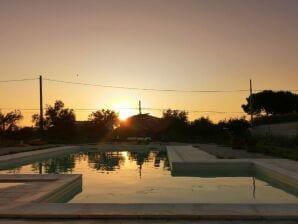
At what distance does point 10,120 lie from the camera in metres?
40.4

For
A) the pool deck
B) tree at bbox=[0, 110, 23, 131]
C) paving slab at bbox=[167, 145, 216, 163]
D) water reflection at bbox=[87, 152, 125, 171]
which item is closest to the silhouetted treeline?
tree at bbox=[0, 110, 23, 131]

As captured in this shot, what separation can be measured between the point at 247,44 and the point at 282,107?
85.0 ft

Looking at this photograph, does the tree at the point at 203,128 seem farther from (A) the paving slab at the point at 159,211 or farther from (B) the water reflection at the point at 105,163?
(A) the paving slab at the point at 159,211

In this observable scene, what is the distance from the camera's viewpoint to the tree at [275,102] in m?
41.7

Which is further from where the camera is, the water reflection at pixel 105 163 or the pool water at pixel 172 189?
the water reflection at pixel 105 163

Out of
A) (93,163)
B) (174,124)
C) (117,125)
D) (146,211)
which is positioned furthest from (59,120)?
(146,211)

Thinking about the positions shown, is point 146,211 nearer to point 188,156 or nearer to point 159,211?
point 159,211

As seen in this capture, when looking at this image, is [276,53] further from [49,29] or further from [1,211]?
[1,211]

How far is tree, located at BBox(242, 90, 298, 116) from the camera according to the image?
137 feet

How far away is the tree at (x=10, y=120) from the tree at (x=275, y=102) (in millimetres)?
21642

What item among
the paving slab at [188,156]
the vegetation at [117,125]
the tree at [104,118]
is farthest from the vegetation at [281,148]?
the tree at [104,118]

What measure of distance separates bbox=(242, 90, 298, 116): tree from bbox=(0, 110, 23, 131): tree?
21.6m

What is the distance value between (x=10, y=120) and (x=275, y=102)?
24894 millimetres

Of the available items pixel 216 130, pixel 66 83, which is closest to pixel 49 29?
pixel 66 83
